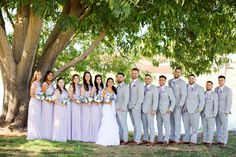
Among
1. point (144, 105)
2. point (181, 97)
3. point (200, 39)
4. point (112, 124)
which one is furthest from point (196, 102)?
point (200, 39)

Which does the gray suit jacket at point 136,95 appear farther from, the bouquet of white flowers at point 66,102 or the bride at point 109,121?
the bouquet of white flowers at point 66,102

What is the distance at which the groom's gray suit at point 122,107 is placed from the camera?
487 inches

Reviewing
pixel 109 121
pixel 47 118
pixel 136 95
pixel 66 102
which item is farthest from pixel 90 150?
pixel 136 95

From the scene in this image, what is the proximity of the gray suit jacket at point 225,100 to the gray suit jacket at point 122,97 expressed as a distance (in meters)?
2.42

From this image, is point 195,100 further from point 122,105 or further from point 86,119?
point 86,119

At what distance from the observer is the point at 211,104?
1271cm

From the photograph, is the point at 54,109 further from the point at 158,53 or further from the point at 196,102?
the point at 158,53

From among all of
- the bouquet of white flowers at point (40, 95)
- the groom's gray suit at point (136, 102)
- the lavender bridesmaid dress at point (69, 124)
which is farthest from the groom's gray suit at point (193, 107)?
the bouquet of white flowers at point (40, 95)

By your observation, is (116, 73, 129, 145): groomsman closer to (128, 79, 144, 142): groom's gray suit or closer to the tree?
(128, 79, 144, 142): groom's gray suit

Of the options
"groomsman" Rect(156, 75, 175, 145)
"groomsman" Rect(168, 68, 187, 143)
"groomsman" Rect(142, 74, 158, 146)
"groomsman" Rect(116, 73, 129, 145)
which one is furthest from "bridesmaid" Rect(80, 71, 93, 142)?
"groomsman" Rect(168, 68, 187, 143)

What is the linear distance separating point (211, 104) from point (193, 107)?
49 centimetres

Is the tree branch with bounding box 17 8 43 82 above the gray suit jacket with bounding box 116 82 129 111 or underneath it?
above

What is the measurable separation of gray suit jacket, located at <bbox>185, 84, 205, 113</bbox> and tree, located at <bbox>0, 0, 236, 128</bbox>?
5.96ft

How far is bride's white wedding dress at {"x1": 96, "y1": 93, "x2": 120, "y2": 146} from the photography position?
485 inches
